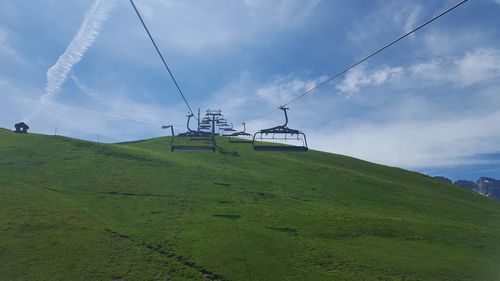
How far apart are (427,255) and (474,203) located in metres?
47.1

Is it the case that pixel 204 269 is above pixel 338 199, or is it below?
below

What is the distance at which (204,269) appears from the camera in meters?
39.1

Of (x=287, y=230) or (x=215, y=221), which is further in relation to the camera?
(x=215, y=221)

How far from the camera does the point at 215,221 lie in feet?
167

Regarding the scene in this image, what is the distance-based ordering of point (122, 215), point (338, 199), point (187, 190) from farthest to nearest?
point (338, 199), point (187, 190), point (122, 215)

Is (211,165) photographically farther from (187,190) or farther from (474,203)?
(474,203)

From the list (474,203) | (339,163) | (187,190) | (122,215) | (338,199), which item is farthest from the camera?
(339,163)

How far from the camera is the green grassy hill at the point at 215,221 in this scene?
3991 centimetres

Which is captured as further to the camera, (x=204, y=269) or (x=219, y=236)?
(x=219, y=236)

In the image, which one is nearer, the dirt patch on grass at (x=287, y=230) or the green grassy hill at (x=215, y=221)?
the green grassy hill at (x=215, y=221)

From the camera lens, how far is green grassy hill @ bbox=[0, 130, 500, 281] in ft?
131

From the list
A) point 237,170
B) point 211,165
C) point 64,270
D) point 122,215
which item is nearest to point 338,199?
point 237,170

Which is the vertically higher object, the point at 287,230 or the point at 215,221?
the point at 215,221

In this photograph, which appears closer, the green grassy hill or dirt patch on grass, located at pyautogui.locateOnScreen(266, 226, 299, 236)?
the green grassy hill
